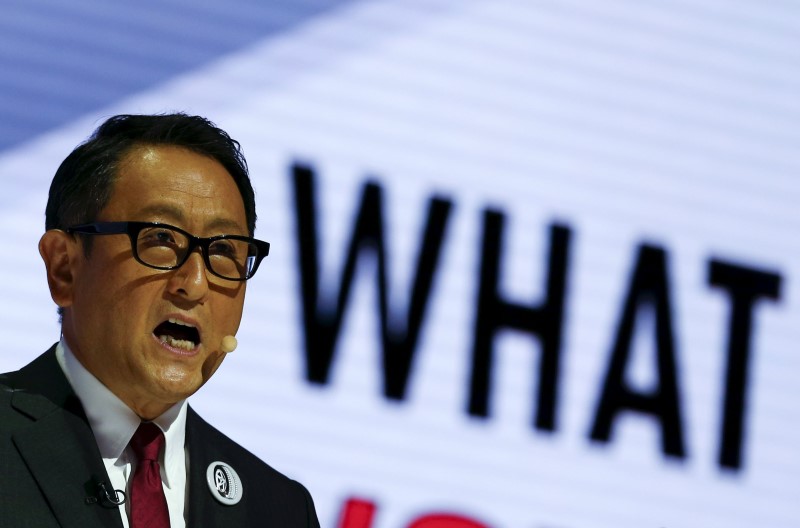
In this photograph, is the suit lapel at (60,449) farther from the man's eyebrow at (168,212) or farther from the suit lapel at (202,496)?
the man's eyebrow at (168,212)

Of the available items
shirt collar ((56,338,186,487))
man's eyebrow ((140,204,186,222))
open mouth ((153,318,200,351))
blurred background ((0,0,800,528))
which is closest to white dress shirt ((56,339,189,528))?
shirt collar ((56,338,186,487))

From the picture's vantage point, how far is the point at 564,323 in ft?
12.6

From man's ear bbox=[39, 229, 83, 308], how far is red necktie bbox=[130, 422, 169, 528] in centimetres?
18

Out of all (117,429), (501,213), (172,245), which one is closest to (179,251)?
(172,245)

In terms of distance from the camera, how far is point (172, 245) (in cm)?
136

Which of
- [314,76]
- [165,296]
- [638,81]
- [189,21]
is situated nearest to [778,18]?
[638,81]

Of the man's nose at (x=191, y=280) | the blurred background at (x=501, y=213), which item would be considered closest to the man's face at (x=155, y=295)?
the man's nose at (x=191, y=280)

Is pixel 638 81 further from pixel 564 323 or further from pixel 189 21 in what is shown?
pixel 189 21

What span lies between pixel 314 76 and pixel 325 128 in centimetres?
19

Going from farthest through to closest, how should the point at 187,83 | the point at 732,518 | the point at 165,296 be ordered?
the point at 732,518 → the point at 187,83 → the point at 165,296

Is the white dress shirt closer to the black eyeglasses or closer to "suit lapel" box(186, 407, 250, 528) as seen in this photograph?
"suit lapel" box(186, 407, 250, 528)

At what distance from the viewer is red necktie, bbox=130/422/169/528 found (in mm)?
1344

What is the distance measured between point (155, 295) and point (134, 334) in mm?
50

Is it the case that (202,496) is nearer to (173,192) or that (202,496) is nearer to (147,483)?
(147,483)
